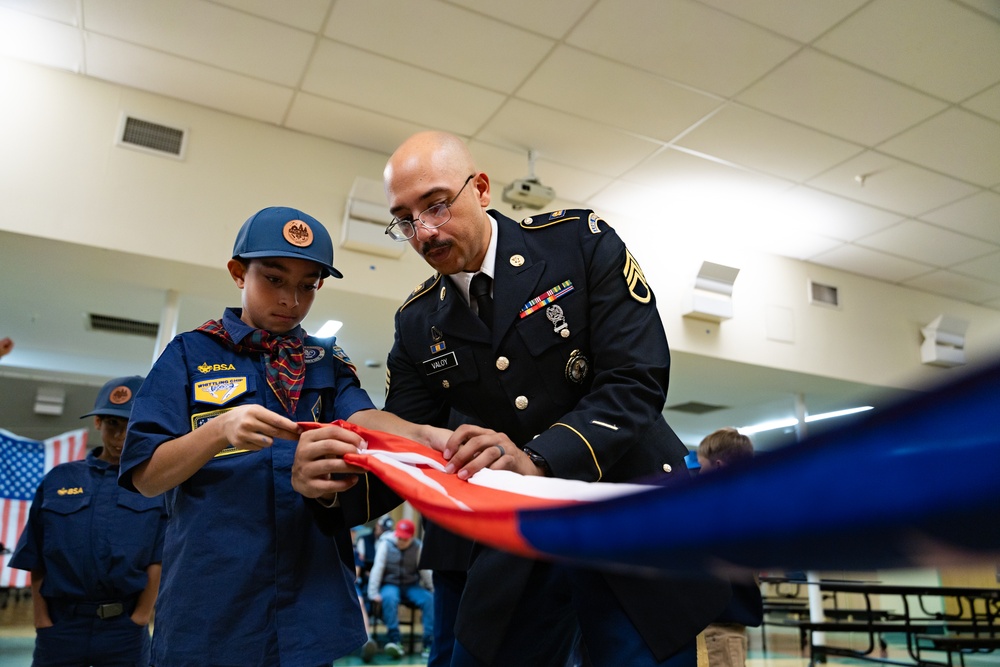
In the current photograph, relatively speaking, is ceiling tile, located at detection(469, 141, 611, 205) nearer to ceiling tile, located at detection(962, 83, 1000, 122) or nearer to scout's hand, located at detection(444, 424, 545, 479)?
ceiling tile, located at detection(962, 83, 1000, 122)

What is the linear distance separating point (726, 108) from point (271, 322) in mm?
4047

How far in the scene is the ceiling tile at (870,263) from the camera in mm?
6863

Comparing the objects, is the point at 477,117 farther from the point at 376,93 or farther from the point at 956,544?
the point at 956,544

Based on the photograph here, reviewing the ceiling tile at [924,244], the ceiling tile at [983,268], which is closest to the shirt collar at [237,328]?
the ceiling tile at [924,244]

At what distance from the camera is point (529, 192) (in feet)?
17.1

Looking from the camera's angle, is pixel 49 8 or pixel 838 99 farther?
pixel 838 99

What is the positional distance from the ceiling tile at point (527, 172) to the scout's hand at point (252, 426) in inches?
170

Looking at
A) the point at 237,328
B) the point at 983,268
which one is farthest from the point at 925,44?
the point at 237,328

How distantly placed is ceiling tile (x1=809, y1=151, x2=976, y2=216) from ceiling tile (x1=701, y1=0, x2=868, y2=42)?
5.23 feet

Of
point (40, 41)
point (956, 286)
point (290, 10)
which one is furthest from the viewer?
point (956, 286)

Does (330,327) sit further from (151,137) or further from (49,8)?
(49,8)

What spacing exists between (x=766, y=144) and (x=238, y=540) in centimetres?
482

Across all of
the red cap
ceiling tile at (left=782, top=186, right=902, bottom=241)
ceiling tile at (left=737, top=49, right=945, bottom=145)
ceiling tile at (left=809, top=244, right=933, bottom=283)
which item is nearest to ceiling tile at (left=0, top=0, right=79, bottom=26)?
ceiling tile at (left=737, top=49, right=945, bottom=145)

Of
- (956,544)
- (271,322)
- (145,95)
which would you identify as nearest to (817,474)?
(956,544)
